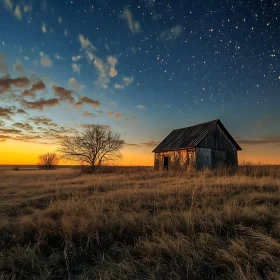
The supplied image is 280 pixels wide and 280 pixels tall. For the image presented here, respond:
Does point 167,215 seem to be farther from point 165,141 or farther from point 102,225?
point 165,141

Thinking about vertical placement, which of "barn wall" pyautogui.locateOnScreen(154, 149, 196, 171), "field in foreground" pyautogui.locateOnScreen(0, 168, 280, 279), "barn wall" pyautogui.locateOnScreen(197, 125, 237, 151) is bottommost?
"field in foreground" pyautogui.locateOnScreen(0, 168, 280, 279)

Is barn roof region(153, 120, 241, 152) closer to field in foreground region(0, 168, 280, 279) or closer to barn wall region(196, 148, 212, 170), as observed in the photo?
barn wall region(196, 148, 212, 170)

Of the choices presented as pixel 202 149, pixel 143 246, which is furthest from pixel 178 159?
pixel 143 246

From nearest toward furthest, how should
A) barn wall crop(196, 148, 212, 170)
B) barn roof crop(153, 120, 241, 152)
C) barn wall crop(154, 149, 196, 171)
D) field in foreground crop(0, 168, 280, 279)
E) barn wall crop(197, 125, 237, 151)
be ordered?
field in foreground crop(0, 168, 280, 279) → barn wall crop(196, 148, 212, 170) → barn wall crop(154, 149, 196, 171) → barn wall crop(197, 125, 237, 151) → barn roof crop(153, 120, 241, 152)

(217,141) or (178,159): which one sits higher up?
(217,141)

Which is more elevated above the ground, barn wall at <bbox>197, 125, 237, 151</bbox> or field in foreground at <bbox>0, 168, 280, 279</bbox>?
barn wall at <bbox>197, 125, 237, 151</bbox>

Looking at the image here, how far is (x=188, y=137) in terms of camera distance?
22000 mm

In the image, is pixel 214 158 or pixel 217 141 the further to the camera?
pixel 217 141

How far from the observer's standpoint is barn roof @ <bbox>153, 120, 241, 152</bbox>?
2041 cm

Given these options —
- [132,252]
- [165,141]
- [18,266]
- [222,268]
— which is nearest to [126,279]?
[132,252]

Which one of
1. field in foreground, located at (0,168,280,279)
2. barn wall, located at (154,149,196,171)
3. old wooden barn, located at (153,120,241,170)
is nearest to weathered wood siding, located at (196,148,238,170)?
old wooden barn, located at (153,120,241,170)

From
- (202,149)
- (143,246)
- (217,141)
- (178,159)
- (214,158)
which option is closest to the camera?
(143,246)

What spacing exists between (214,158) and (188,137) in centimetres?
318

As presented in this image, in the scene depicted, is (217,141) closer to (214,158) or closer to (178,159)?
(214,158)
